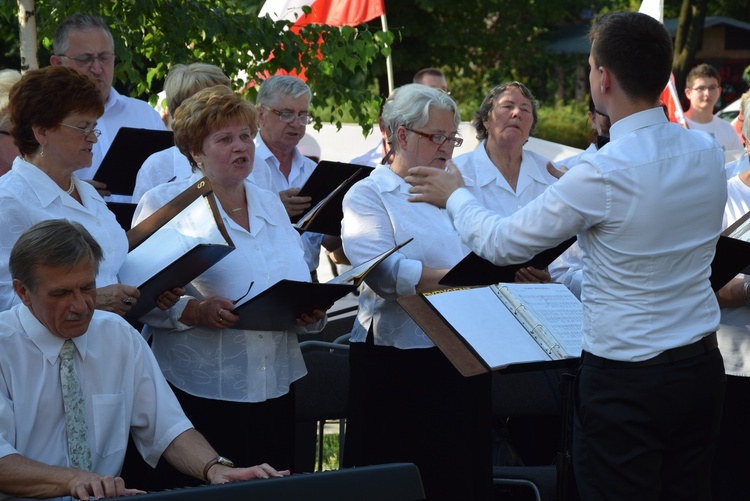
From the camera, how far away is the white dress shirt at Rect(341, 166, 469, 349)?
422cm

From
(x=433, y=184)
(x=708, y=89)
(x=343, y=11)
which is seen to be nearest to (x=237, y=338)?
(x=433, y=184)

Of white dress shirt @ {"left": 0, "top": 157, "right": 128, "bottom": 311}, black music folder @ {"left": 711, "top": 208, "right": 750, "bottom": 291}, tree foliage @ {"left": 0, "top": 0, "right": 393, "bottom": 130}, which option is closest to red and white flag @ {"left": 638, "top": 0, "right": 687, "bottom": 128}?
tree foliage @ {"left": 0, "top": 0, "right": 393, "bottom": 130}

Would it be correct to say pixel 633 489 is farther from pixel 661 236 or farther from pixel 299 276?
pixel 299 276

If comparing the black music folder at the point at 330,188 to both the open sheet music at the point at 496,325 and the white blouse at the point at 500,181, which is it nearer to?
the white blouse at the point at 500,181

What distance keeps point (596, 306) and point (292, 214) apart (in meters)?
2.03

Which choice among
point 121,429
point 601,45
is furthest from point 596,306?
point 121,429

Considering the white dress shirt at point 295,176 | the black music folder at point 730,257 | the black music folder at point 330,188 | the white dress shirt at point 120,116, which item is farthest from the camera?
the white dress shirt at point 120,116

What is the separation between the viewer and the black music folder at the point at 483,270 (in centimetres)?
363

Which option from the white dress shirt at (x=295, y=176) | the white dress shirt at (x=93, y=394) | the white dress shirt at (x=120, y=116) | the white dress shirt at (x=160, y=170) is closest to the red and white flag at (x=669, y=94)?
the white dress shirt at (x=295, y=176)

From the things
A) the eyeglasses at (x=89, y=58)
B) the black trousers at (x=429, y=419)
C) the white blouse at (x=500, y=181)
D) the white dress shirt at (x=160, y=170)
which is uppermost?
the eyeglasses at (x=89, y=58)

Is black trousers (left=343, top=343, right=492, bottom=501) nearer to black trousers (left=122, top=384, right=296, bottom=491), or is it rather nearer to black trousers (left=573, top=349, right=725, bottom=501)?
black trousers (left=122, top=384, right=296, bottom=491)

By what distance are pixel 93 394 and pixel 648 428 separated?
1.61 m

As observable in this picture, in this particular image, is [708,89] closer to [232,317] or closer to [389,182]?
[389,182]

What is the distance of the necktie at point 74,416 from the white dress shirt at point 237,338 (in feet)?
2.56
